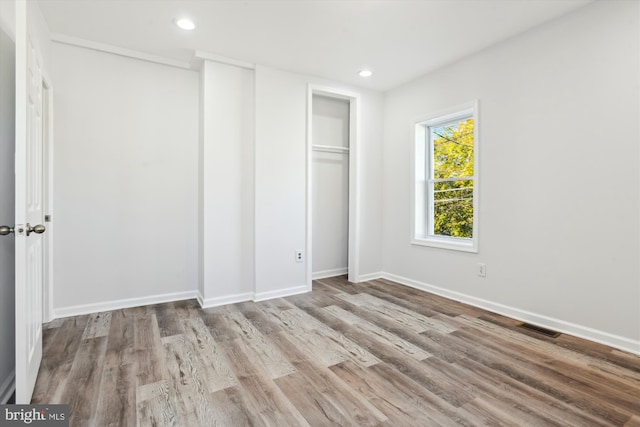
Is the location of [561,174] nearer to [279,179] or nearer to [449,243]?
[449,243]

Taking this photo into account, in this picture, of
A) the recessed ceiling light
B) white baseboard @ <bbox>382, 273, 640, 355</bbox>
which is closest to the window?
white baseboard @ <bbox>382, 273, 640, 355</bbox>

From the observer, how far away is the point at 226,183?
11.0ft

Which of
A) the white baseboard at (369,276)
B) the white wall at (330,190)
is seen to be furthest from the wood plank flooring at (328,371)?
the white wall at (330,190)

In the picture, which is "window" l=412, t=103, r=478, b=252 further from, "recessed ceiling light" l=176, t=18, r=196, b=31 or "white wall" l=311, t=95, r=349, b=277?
"recessed ceiling light" l=176, t=18, r=196, b=31

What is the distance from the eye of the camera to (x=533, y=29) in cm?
275

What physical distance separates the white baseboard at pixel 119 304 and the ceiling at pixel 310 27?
2440 mm

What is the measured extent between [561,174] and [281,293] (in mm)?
2857

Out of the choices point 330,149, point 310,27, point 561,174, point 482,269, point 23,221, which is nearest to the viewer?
point 23,221

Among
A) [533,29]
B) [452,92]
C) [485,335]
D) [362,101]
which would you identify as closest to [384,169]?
[362,101]

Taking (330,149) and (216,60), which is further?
(330,149)

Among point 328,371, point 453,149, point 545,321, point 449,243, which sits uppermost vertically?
point 453,149

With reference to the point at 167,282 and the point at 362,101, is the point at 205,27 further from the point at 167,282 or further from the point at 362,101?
the point at 167,282

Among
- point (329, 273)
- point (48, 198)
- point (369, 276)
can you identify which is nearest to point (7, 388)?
point (48, 198)

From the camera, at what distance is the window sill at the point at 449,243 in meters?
3.30
